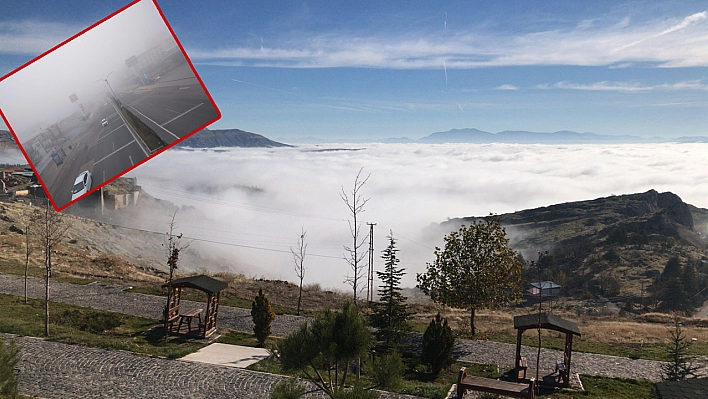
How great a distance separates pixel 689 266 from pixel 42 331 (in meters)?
59.9

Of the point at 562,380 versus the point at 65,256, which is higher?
the point at 65,256

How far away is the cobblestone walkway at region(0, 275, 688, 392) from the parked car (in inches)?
540

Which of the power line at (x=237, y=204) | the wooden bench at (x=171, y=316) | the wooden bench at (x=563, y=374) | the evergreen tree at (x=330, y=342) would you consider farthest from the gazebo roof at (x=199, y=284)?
the power line at (x=237, y=204)

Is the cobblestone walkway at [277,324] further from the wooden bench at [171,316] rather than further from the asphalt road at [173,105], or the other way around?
the asphalt road at [173,105]

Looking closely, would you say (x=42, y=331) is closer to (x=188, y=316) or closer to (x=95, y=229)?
(x=188, y=316)

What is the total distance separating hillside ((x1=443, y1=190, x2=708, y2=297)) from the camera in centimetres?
5894

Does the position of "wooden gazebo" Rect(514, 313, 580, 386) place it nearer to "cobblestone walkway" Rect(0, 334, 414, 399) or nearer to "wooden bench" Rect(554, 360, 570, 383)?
"wooden bench" Rect(554, 360, 570, 383)

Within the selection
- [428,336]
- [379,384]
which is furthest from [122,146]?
[428,336]

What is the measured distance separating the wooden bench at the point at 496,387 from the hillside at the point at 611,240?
4610 cm

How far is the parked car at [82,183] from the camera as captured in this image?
4672mm

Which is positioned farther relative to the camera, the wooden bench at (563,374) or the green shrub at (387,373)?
the wooden bench at (563,374)

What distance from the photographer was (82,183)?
4684 millimetres

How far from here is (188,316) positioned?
645 inches

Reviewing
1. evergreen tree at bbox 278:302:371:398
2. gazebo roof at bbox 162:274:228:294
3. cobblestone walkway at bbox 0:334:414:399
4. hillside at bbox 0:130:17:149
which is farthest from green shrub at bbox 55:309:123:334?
evergreen tree at bbox 278:302:371:398
